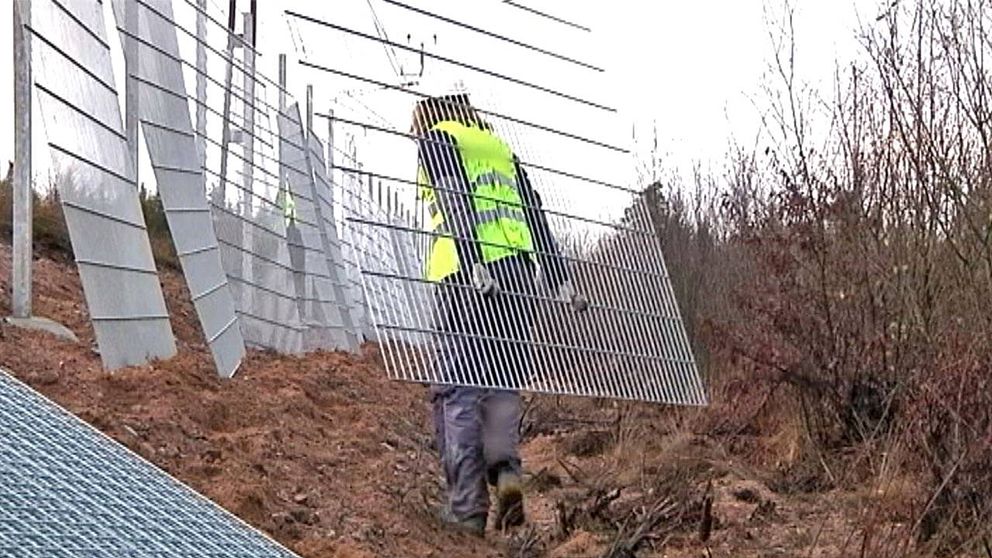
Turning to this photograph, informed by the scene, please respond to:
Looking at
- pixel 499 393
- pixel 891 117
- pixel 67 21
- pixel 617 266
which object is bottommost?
pixel 499 393

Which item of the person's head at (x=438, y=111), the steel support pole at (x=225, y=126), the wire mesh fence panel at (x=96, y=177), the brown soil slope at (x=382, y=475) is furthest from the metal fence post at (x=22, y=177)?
the steel support pole at (x=225, y=126)

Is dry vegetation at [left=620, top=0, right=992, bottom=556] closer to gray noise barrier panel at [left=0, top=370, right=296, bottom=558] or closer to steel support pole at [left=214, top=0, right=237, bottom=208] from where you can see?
gray noise barrier panel at [left=0, top=370, right=296, bottom=558]

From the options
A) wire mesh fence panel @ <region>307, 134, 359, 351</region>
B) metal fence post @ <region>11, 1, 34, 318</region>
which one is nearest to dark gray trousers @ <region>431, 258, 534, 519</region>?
metal fence post @ <region>11, 1, 34, 318</region>

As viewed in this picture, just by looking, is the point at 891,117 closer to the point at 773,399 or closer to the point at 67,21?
the point at 773,399

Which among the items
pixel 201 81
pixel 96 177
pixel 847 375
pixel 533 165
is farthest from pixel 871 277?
pixel 201 81

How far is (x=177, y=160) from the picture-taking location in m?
6.55

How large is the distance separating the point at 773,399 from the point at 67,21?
325 cm

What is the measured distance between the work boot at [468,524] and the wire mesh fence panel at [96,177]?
131 centimetres

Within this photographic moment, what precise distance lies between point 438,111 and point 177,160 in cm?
202

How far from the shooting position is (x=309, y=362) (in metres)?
9.42

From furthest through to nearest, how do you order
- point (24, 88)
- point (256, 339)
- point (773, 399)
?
point (256, 339)
point (773, 399)
point (24, 88)

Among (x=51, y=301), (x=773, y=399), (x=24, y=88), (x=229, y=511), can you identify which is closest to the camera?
(x=229, y=511)

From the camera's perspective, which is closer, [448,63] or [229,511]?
[229,511]

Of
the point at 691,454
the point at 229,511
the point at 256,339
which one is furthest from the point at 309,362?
the point at 229,511
